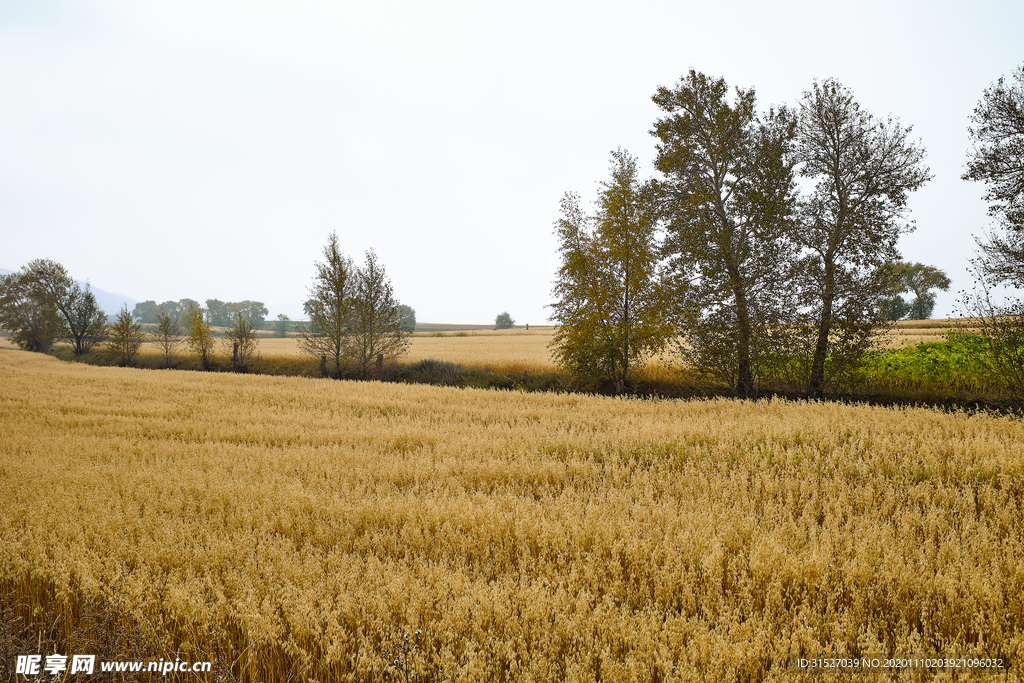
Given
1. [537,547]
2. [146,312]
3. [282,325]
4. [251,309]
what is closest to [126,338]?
[537,547]

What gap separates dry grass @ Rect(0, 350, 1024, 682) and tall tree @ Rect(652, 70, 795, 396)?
6786 mm

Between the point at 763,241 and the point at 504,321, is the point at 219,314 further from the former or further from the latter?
the point at 763,241

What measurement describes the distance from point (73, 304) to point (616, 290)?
59681 millimetres

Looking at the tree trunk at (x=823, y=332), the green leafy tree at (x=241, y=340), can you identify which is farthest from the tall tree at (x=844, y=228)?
the green leafy tree at (x=241, y=340)

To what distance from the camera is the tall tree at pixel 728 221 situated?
613 inches

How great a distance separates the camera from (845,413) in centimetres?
1066

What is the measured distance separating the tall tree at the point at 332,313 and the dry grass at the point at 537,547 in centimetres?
1980

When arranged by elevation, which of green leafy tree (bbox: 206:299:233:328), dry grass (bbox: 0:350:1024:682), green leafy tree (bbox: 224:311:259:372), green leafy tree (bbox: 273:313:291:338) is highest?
green leafy tree (bbox: 206:299:233:328)

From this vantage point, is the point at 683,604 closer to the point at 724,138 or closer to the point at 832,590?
the point at 832,590

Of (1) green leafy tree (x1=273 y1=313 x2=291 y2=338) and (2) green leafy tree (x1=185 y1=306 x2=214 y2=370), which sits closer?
(2) green leafy tree (x1=185 y1=306 x2=214 y2=370)

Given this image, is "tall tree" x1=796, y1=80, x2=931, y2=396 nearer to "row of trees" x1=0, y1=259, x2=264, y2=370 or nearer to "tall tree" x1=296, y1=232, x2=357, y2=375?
"tall tree" x1=296, y1=232, x2=357, y2=375

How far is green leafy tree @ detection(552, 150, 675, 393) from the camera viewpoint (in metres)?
18.4

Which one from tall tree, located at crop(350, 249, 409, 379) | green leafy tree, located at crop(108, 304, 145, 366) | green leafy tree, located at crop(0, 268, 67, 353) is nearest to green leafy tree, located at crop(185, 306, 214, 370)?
green leafy tree, located at crop(108, 304, 145, 366)

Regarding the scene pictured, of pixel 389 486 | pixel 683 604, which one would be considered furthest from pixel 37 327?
pixel 683 604
